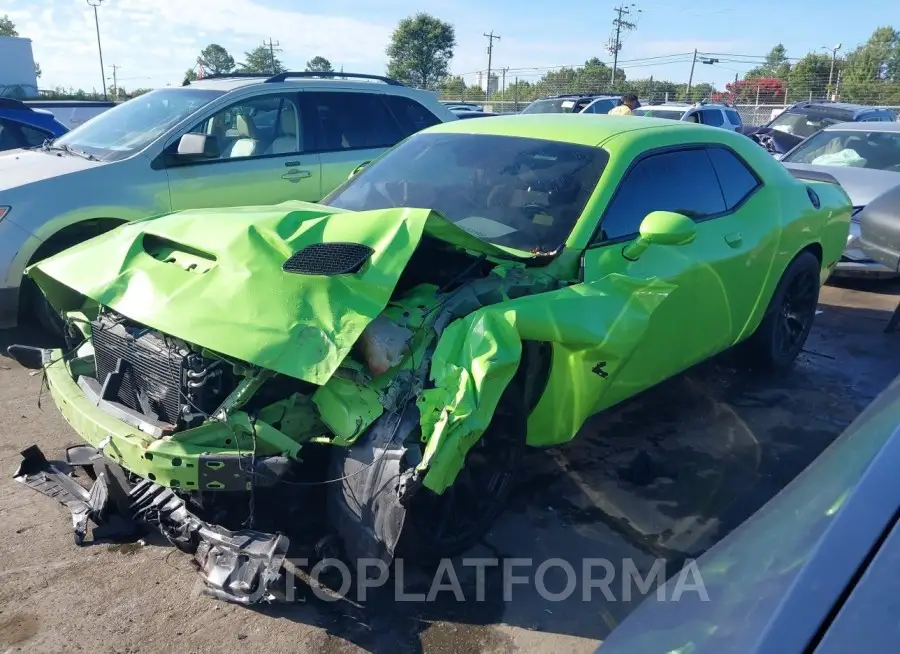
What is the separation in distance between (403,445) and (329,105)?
4.86 meters

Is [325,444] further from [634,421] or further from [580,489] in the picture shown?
[634,421]

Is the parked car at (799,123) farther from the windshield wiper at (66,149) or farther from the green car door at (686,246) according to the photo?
the windshield wiper at (66,149)

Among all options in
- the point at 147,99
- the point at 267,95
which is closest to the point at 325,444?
the point at 267,95

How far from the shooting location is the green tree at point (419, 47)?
55.2 m

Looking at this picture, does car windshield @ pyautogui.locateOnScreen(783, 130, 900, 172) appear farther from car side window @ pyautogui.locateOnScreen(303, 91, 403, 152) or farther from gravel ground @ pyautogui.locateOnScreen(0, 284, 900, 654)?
car side window @ pyautogui.locateOnScreen(303, 91, 403, 152)

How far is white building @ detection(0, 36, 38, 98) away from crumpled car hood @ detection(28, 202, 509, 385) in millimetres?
54392

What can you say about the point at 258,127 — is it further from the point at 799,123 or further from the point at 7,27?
the point at 7,27

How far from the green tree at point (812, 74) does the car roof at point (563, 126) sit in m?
48.4

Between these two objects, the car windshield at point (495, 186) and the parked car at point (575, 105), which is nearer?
the car windshield at point (495, 186)

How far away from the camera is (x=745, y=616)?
1337 mm

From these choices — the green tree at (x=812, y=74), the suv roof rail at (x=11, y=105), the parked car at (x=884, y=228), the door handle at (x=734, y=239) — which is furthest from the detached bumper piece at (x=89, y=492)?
the green tree at (x=812, y=74)

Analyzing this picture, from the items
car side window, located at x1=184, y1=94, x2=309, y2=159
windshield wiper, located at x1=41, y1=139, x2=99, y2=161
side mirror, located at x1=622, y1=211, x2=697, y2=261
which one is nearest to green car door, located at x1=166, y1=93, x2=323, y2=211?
car side window, located at x1=184, y1=94, x2=309, y2=159

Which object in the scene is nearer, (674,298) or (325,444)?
(325,444)

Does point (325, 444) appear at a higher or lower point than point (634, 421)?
higher
